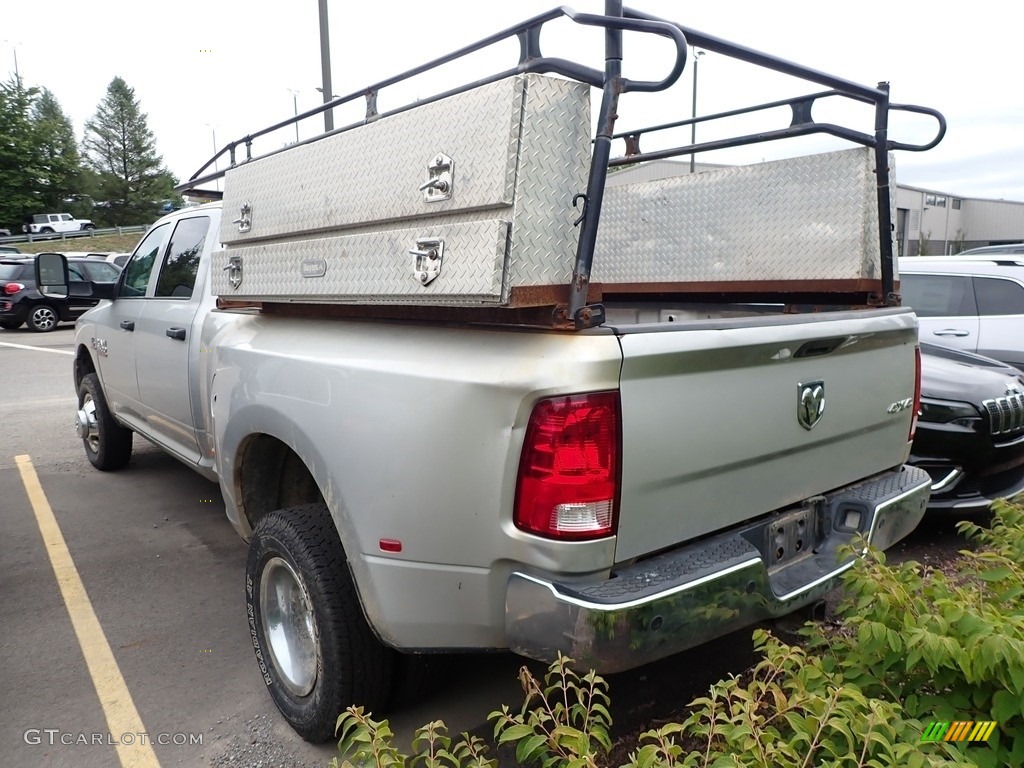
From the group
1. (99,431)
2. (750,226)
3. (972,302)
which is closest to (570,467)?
(750,226)

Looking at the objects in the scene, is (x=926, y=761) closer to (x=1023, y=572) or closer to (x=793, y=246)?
(x=1023, y=572)

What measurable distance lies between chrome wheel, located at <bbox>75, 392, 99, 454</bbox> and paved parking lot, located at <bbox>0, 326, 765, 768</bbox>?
2.25 ft

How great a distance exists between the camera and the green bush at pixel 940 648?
1886mm

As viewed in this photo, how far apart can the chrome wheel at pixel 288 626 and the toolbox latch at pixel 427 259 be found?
1130 millimetres

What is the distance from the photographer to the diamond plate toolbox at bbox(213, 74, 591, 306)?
6.37 ft

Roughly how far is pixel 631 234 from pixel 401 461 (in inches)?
97.6

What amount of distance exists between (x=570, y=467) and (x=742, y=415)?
0.64 metres

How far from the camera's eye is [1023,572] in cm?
244

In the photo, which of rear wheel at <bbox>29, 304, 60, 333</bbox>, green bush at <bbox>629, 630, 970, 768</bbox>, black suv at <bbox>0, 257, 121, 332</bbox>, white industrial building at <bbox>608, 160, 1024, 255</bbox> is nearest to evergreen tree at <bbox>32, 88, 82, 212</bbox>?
black suv at <bbox>0, 257, 121, 332</bbox>

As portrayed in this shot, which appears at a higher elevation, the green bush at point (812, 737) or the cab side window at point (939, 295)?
the cab side window at point (939, 295)

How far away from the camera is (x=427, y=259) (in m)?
2.13

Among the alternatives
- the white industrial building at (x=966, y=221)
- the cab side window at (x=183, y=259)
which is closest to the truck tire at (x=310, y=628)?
the cab side window at (x=183, y=259)

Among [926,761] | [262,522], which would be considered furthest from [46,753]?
[926,761]

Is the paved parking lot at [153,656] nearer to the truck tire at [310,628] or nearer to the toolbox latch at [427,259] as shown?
the truck tire at [310,628]
